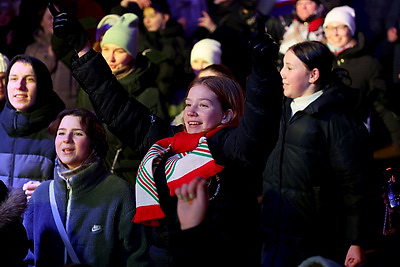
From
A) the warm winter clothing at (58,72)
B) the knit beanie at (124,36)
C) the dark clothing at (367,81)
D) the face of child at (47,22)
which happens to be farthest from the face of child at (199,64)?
the face of child at (47,22)

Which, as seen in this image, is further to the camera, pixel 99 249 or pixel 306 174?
pixel 306 174

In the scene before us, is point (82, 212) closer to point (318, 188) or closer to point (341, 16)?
point (318, 188)

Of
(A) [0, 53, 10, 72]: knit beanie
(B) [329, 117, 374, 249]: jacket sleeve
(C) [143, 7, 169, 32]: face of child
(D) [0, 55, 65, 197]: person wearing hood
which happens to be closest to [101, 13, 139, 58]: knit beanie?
(A) [0, 53, 10, 72]: knit beanie

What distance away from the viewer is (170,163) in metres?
3.79

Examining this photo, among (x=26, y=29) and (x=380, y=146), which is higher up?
(x=26, y=29)

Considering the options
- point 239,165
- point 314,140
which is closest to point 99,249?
point 239,165

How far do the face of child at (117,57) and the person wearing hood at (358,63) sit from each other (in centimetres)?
216

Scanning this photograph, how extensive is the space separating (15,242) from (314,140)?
2003 millimetres

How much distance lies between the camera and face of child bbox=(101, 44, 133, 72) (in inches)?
254

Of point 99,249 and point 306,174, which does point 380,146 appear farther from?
point 99,249

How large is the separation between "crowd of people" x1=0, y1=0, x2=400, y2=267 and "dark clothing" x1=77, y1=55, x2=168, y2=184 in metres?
0.01

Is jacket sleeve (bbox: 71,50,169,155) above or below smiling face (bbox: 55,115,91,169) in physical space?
above

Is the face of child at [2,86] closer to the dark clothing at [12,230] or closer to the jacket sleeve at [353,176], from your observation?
the dark clothing at [12,230]

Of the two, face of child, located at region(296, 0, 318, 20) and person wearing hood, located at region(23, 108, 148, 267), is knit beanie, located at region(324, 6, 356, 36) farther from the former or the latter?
person wearing hood, located at region(23, 108, 148, 267)
